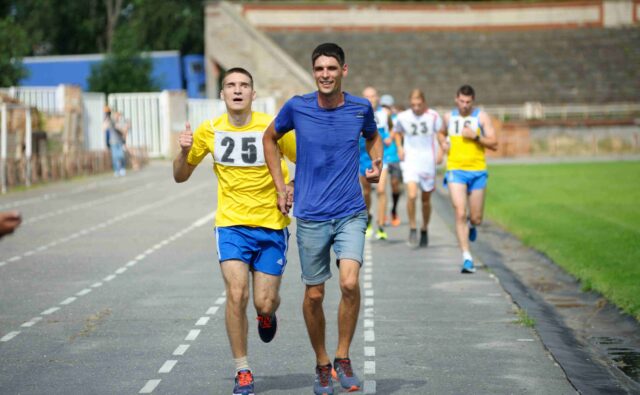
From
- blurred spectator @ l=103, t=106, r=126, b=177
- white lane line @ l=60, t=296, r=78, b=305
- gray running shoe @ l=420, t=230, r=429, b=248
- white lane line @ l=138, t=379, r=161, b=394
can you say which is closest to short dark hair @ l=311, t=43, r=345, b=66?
white lane line @ l=138, t=379, r=161, b=394

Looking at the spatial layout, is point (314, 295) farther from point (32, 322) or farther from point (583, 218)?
point (583, 218)

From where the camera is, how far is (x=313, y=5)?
72.1 m

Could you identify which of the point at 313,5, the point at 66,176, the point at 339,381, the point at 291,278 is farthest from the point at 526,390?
the point at 313,5

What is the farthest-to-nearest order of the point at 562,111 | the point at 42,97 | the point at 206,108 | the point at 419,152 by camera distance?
the point at 562,111 → the point at 206,108 → the point at 42,97 → the point at 419,152

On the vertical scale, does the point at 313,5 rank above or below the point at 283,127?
above

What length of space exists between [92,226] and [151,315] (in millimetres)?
10392

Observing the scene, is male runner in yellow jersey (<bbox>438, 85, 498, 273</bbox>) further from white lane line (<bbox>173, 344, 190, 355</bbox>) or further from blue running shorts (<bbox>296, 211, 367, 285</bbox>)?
blue running shorts (<bbox>296, 211, 367, 285</bbox>)

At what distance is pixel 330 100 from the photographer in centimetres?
863

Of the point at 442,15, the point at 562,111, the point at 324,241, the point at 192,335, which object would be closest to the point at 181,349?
the point at 192,335

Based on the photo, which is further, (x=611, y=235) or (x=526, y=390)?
(x=611, y=235)

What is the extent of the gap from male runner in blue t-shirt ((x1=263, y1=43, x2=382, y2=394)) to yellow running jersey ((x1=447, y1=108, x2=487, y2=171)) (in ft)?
23.7

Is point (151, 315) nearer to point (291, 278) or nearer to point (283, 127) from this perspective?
point (291, 278)

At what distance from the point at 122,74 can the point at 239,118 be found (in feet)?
201

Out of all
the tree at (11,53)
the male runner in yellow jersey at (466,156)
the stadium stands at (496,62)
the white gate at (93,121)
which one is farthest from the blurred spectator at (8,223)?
the stadium stands at (496,62)
